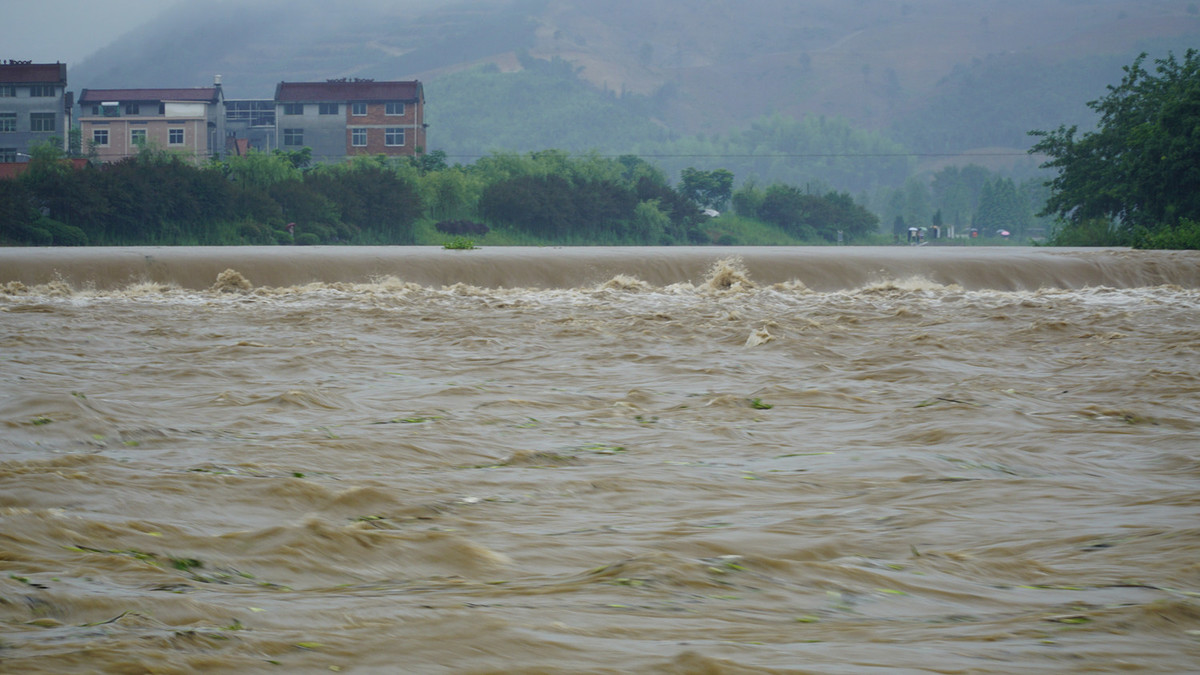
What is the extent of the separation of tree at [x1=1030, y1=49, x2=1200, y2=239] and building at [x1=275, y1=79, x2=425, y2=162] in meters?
47.2

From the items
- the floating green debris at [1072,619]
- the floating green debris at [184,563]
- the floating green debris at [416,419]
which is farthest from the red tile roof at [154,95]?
the floating green debris at [1072,619]

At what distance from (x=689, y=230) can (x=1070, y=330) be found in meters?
40.8

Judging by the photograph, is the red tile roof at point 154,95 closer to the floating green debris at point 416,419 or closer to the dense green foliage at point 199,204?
the dense green foliage at point 199,204

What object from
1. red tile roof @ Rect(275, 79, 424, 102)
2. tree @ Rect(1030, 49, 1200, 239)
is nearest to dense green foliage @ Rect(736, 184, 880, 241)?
red tile roof @ Rect(275, 79, 424, 102)

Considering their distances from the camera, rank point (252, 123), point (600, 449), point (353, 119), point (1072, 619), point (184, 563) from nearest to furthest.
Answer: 1. point (1072, 619)
2. point (184, 563)
3. point (600, 449)
4. point (353, 119)
5. point (252, 123)

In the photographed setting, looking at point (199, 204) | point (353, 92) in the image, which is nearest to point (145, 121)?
point (353, 92)

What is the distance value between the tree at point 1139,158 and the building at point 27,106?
58871 millimetres

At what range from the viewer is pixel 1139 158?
27469 millimetres

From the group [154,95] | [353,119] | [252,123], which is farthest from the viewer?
[252,123]

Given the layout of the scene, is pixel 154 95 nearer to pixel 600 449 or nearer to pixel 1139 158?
pixel 1139 158

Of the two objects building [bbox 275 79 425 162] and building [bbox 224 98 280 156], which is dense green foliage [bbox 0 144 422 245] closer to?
building [bbox 275 79 425 162]

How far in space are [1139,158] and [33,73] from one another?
2525 inches

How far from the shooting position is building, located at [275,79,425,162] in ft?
235

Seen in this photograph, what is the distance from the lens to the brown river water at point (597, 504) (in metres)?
2.47
